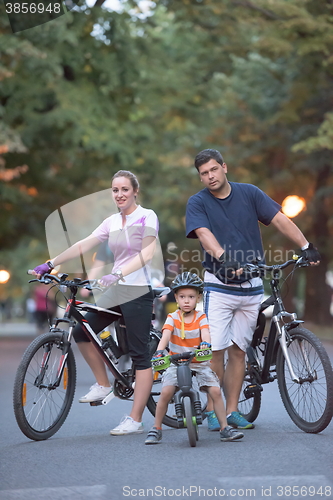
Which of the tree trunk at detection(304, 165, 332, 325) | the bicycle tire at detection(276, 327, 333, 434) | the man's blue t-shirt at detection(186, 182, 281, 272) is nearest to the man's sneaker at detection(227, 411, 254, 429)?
the bicycle tire at detection(276, 327, 333, 434)

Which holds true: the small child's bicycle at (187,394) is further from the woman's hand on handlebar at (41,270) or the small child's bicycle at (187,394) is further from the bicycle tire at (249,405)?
the woman's hand on handlebar at (41,270)

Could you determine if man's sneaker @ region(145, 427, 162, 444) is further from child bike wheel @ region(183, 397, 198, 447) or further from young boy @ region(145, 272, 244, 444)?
child bike wheel @ region(183, 397, 198, 447)

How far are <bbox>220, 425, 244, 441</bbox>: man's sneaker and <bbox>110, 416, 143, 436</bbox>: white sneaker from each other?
77 centimetres

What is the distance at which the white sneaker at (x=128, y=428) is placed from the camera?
6359 mm

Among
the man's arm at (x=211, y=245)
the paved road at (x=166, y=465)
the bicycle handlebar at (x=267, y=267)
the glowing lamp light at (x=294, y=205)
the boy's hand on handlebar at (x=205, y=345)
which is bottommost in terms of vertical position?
the paved road at (x=166, y=465)

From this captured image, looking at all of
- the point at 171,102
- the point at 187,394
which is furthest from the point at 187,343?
the point at 171,102

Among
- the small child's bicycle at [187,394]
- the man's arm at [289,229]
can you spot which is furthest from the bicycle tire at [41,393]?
the man's arm at [289,229]

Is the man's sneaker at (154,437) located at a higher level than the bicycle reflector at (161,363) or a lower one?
lower

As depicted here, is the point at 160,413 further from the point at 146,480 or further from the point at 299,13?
the point at 299,13

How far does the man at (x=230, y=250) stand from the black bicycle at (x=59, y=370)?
21.1 inches

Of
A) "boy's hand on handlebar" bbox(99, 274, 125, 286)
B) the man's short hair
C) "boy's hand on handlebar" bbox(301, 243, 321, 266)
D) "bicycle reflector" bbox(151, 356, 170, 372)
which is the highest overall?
the man's short hair

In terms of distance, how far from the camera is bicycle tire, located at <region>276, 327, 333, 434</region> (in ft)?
18.9

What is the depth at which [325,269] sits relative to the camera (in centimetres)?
2530

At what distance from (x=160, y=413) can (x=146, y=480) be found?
1.35 m
